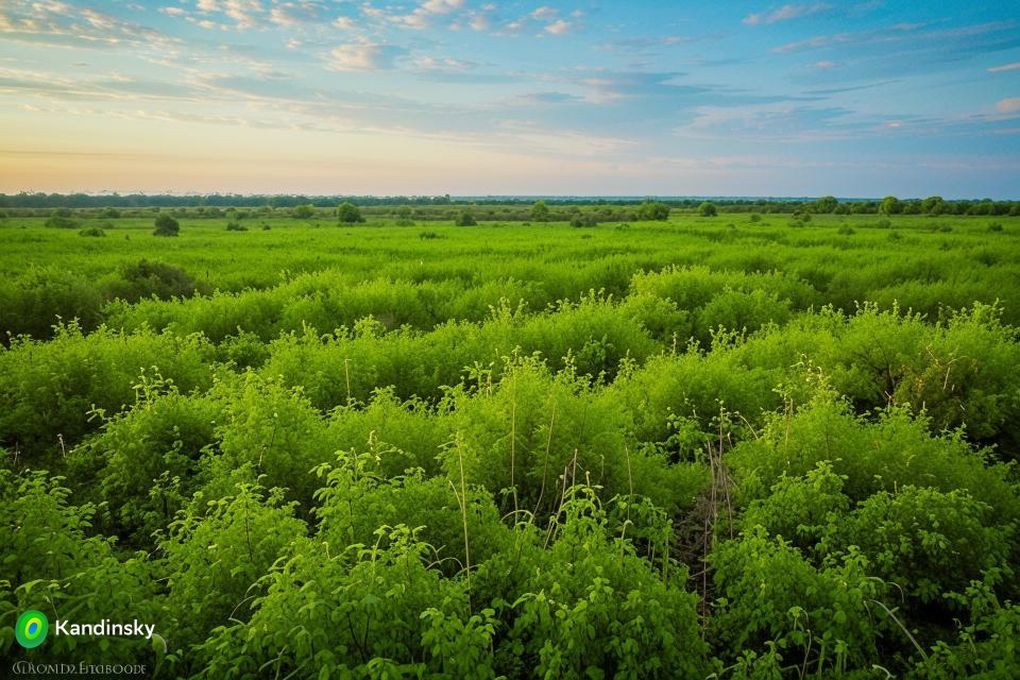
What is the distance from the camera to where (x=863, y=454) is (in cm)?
636

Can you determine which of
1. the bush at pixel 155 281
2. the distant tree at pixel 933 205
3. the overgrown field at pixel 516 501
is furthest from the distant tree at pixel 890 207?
the bush at pixel 155 281

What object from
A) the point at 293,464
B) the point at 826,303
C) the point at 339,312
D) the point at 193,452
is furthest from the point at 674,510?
the point at 826,303

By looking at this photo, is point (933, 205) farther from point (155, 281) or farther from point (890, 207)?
point (155, 281)

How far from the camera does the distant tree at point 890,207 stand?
6478 cm

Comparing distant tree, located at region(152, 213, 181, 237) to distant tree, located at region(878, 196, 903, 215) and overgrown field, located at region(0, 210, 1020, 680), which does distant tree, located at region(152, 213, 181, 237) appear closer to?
overgrown field, located at region(0, 210, 1020, 680)

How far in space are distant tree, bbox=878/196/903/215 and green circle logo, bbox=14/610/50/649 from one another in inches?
2960

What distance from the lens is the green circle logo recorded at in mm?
3116

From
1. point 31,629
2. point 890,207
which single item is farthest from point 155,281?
point 890,207

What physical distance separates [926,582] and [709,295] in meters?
11.6

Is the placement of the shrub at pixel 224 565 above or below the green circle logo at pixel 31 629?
below

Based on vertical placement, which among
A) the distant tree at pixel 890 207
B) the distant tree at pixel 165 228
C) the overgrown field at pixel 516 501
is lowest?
the overgrown field at pixel 516 501

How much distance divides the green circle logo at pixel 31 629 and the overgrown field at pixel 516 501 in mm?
56

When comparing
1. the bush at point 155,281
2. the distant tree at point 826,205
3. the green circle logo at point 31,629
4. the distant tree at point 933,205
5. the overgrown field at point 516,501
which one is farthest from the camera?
the distant tree at point 826,205

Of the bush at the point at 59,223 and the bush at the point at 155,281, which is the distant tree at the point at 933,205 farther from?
the bush at the point at 59,223
